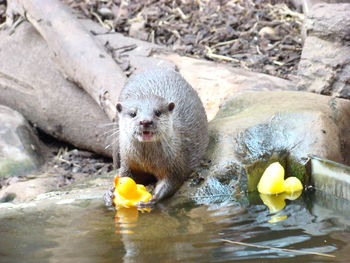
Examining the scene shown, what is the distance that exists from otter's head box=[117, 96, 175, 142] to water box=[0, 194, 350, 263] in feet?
1.39

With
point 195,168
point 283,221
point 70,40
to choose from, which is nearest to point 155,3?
point 70,40

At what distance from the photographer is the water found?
118 inches

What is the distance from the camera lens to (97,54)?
5.37 m

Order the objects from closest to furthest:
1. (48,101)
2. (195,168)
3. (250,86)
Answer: (195,168)
(250,86)
(48,101)

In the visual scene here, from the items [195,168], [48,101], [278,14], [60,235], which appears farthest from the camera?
[278,14]

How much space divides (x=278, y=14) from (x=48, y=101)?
260 centimetres

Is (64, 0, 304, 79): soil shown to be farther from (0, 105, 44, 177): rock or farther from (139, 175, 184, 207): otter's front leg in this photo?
(139, 175, 184, 207): otter's front leg

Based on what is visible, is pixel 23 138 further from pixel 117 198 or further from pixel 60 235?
pixel 60 235

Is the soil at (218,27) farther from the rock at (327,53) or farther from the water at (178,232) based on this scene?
the water at (178,232)

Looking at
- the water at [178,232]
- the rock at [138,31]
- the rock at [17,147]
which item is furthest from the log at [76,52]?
the water at [178,232]

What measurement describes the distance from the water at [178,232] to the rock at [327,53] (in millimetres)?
1338

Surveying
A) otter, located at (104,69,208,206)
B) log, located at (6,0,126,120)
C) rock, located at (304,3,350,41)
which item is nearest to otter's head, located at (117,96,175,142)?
otter, located at (104,69,208,206)

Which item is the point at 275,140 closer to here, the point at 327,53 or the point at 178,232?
the point at 178,232

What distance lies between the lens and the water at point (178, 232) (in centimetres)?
300
